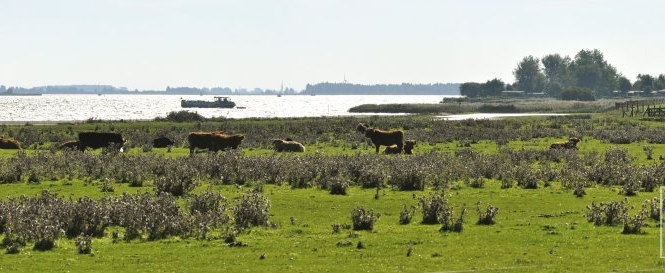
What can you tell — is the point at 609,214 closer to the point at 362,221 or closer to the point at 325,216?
the point at 362,221

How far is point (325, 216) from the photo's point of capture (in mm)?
23047

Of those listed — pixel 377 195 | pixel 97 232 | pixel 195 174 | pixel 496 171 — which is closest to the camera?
pixel 97 232

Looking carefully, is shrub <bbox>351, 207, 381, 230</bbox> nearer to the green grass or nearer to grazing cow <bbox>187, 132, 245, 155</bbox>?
the green grass

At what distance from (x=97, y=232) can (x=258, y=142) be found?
115 ft

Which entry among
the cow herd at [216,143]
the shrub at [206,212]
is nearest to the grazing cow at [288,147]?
the cow herd at [216,143]

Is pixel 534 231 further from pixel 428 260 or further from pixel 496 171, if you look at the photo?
pixel 496 171

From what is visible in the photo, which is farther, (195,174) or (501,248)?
(195,174)

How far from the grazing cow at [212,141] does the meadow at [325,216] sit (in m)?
7.41

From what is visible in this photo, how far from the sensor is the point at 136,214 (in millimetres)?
19875

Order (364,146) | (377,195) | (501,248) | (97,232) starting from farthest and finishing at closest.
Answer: (364,146)
(377,195)
(97,232)
(501,248)

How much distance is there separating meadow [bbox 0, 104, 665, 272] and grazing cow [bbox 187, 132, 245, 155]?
7.41m

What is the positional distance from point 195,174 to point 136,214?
437 inches

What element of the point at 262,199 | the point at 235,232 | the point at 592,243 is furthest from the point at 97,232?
the point at 592,243

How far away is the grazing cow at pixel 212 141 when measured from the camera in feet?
→ 144
